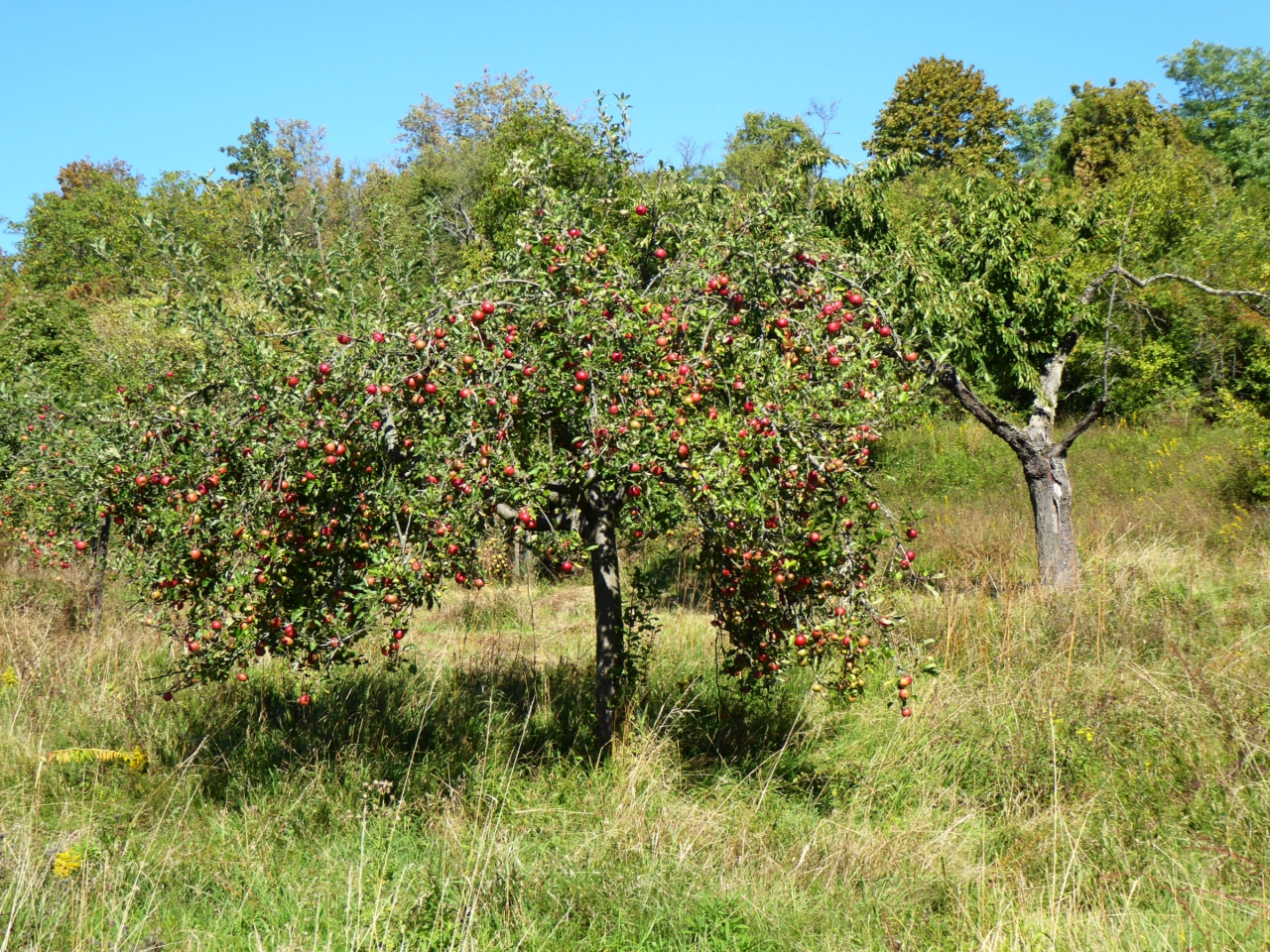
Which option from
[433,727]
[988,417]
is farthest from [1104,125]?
[433,727]

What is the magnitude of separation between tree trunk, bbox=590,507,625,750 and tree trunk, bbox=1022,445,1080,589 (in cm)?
507

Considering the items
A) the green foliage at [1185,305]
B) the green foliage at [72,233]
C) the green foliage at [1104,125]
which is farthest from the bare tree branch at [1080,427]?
the green foliage at [72,233]

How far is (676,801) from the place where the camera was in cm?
423

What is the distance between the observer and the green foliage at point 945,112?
105ft

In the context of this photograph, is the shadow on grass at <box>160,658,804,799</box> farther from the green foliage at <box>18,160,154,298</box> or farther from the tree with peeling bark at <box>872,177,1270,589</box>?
the green foliage at <box>18,160,154,298</box>

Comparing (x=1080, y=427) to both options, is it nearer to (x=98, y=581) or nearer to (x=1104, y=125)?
(x=98, y=581)

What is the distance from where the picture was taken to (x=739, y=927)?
10.9 feet

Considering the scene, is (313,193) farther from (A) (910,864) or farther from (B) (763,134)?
(B) (763,134)

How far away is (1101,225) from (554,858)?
23.0 feet

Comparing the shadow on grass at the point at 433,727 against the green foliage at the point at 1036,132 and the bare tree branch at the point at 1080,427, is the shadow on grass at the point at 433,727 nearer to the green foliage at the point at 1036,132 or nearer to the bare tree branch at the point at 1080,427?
the bare tree branch at the point at 1080,427

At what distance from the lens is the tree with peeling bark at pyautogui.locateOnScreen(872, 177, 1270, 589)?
769 centimetres

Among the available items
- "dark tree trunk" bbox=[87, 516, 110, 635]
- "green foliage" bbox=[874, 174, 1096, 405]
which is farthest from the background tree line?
"dark tree trunk" bbox=[87, 516, 110, 635]

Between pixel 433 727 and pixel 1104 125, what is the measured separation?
28.7m

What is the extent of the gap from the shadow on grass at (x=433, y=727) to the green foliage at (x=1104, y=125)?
81.3 feet
